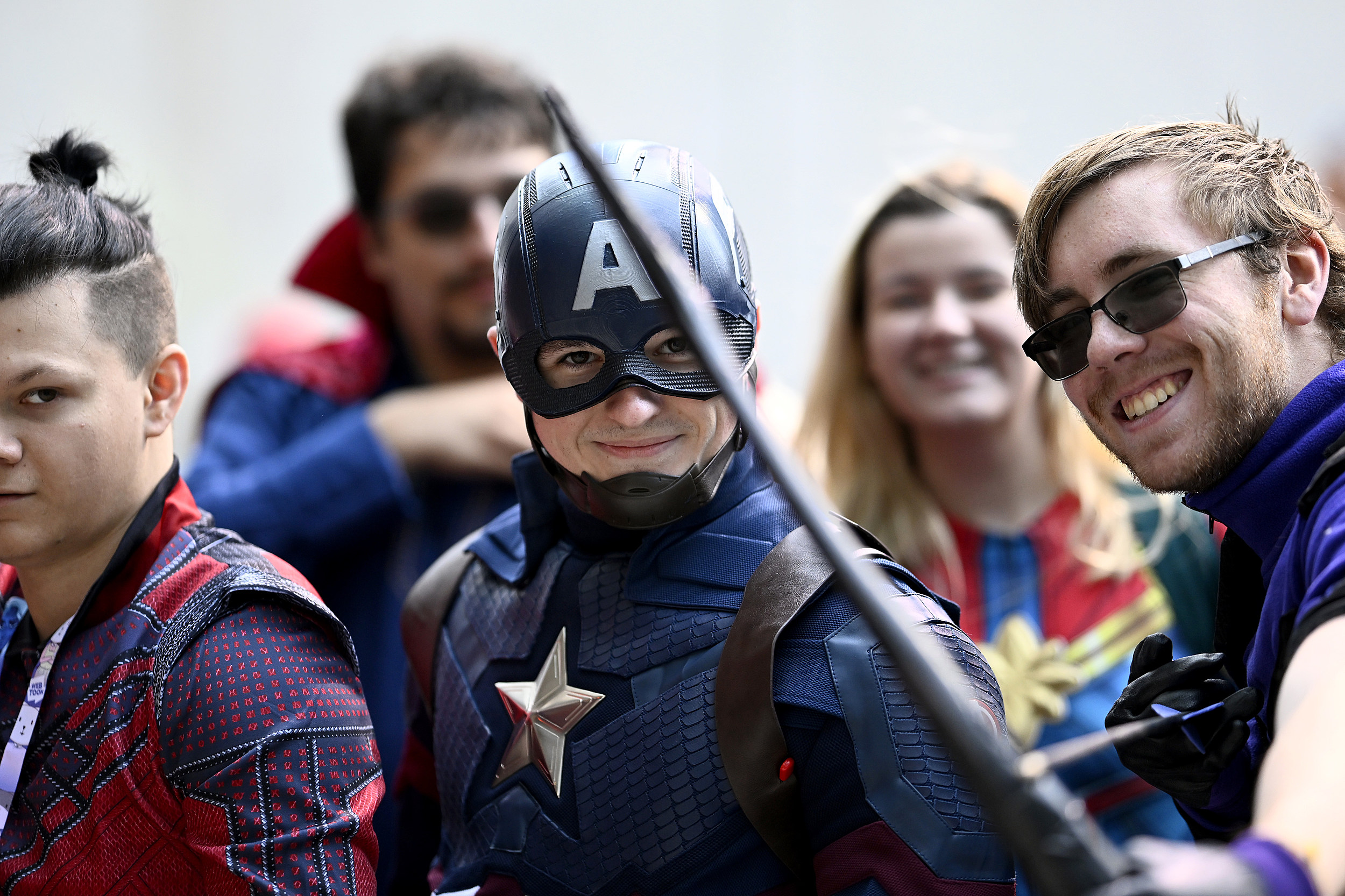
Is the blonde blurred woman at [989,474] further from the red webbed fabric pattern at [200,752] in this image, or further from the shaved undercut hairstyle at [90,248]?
the shaved undercut hairstyle at [90,248]

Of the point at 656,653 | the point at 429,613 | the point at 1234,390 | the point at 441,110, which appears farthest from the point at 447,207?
the point at 1234,390

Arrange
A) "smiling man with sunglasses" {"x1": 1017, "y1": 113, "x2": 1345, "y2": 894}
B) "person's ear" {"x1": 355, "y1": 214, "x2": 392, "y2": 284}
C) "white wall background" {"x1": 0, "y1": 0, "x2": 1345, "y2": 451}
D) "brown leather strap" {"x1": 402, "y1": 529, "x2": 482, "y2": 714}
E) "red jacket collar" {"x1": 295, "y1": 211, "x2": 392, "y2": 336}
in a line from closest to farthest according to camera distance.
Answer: "smiling man with sunglasses" {"x1": 1017, "y1": 113, "x2": 1345, "y2": 894} → "brown leather strap" {"x1": 402, "y1": 529, "x2": 482, "y2": 714} → "person's ear" {"x1": 355, "y1": 214, "x2": 392, "y2": 284} → "red jacket collar" {"x1": 295, "y1": 211, "x2": 392, "y2": 336} → "white wall background" {"x1": 0, "y1": 0, "x2": 1345, "y2": 451}

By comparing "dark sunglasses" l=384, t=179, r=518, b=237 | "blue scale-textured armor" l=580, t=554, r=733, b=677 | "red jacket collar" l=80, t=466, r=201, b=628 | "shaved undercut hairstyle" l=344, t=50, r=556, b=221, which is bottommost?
"blue scale-textured armor" l=580, t=554, r=733, b=677

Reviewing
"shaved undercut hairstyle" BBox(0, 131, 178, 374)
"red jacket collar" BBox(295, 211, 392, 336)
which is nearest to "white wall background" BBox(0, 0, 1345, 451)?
"red jacket collar" BBox(295, 211, 392, 336)

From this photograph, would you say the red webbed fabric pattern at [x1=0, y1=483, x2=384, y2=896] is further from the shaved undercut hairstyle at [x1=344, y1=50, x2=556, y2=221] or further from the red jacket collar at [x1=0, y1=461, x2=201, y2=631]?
the shaved undercut hairstyle at [x1=344, y1=50, x2=556, y2=221]

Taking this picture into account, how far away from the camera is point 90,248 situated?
1.78 m

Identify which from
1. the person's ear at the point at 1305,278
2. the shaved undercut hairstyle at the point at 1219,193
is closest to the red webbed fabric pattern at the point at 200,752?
the shaved undercut hairstyle at the point at 1219,193

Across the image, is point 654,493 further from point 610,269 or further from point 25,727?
point 25,727

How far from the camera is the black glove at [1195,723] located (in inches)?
58.8

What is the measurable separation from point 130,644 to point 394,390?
1.87 meters

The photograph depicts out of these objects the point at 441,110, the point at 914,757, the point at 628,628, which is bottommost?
the point at 914,757

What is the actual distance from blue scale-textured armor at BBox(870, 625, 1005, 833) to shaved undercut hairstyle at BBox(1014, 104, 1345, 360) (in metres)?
0.49

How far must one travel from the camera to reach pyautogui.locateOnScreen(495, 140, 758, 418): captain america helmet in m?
1.67

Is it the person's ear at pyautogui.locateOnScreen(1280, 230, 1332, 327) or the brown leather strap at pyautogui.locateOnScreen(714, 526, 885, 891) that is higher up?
the person's ear at pyautogui.locateOnScreen(1280, 230, 1332, 327)
